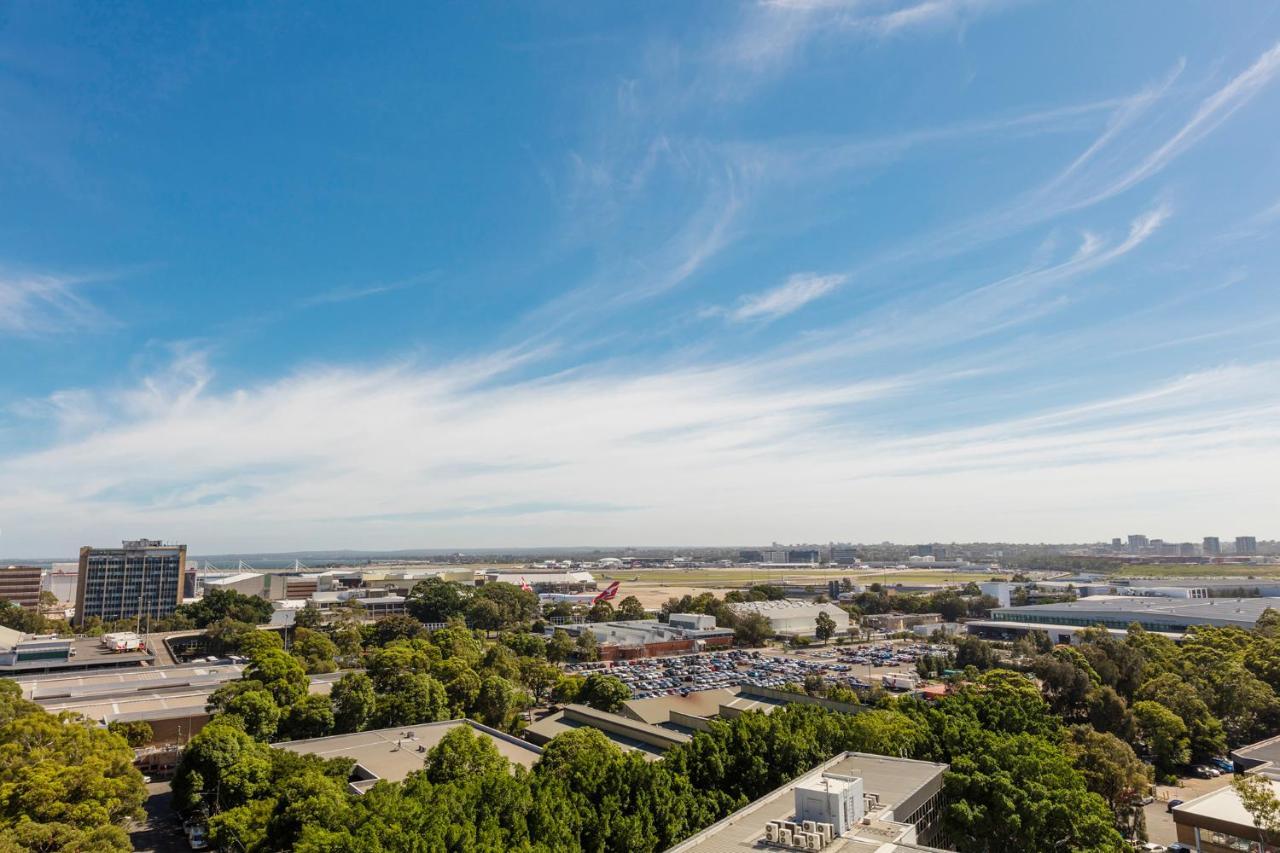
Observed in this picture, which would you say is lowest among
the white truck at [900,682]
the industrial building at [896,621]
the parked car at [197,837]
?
the industrial building at [896,621]

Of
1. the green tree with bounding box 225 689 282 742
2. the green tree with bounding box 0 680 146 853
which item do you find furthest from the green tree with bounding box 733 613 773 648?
the green tree with bounding box 0 680 146 853

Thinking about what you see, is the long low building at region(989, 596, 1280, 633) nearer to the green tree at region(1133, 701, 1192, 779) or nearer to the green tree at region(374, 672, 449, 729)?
A: the green tree at region(1133, 701, 1192, 779)

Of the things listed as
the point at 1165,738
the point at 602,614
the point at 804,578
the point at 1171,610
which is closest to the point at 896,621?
the point at 1171,610

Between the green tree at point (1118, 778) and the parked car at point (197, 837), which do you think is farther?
the green tree at point (1118, 778)

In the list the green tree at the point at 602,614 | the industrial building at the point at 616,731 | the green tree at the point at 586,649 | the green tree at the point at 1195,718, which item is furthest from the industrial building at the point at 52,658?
the green tree at the point at 1195,718

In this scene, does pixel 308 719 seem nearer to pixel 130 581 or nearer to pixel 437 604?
pixel 437 604

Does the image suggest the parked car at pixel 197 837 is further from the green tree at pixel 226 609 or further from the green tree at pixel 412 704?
the green tree at pixel 226 609

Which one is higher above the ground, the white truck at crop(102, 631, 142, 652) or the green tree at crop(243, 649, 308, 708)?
the green tree at crop(243, 649, 308, 708)
